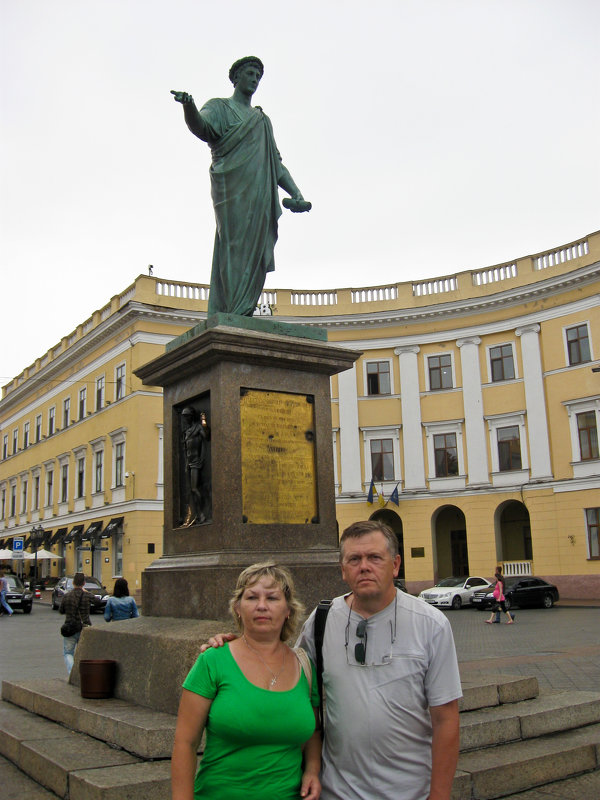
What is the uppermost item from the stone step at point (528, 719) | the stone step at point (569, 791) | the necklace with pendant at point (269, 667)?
the necklace with pendant at point (269, 667)

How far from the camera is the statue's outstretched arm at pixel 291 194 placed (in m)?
7.88

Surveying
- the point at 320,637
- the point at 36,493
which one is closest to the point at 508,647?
the point at 320,637

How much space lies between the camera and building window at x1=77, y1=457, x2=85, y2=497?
41.2 metres

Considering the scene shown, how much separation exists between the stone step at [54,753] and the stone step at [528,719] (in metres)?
2.12

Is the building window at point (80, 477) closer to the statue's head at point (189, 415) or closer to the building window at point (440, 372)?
the building window at point (440, 372)

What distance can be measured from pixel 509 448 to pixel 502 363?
3.76 m

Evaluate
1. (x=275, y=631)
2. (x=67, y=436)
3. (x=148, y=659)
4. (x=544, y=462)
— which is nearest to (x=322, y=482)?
(x=148, y=659)

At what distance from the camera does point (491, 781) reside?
4.68 meters

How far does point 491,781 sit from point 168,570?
3.06 m

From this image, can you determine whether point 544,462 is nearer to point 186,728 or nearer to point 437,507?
point 437,507

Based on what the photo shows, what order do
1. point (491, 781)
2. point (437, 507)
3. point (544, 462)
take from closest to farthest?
point (491, 781)
point (544, 462)
point (437, 507)

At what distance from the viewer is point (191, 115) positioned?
6.91 metres

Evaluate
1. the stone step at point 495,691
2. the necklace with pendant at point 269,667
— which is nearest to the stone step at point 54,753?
the necklace with pendant at point 269,667

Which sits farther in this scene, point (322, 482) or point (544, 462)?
point (544, 462)
